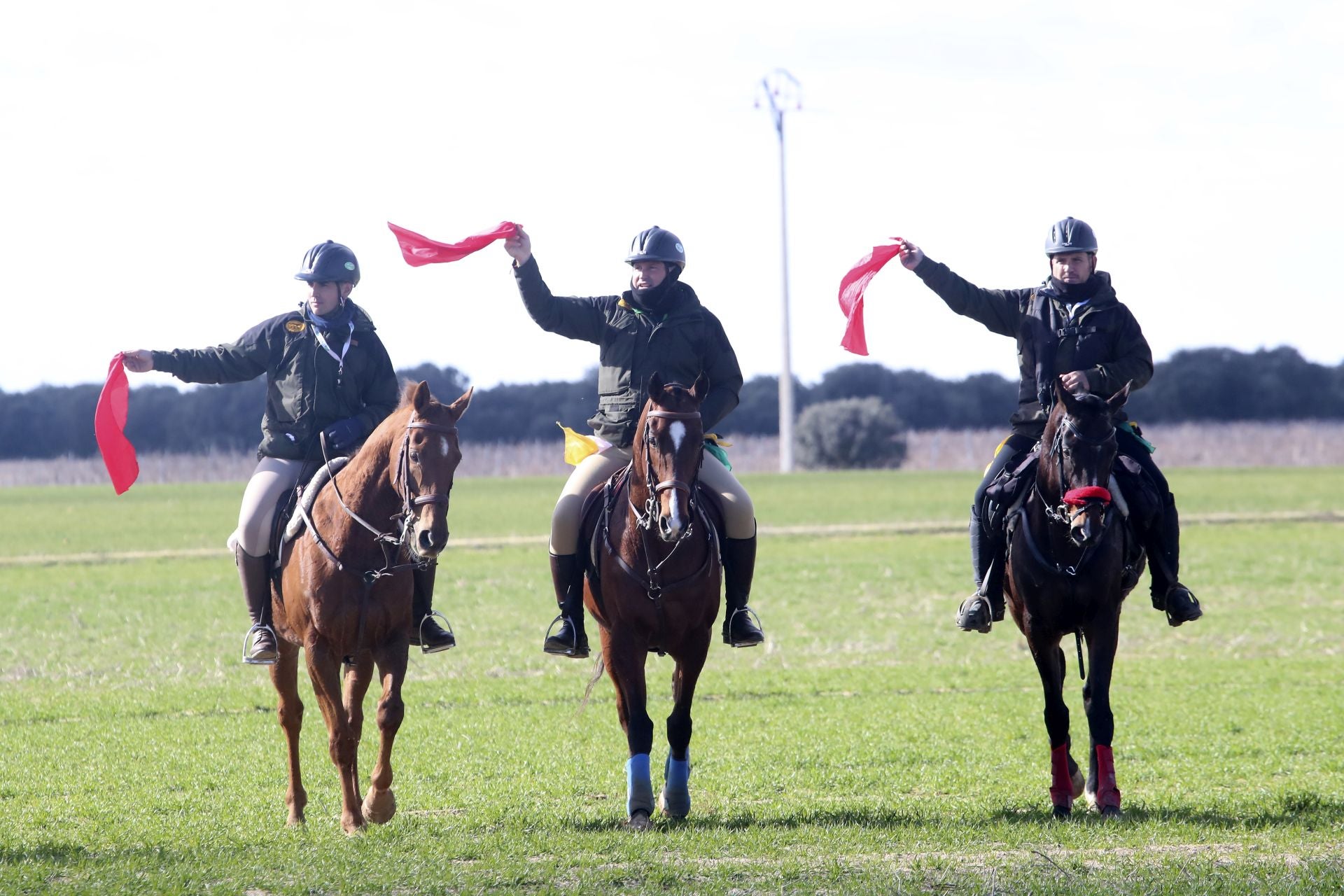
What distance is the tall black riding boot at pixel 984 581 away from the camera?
9688 mm

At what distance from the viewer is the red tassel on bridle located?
853 centimetres

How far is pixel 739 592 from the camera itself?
9.61 m

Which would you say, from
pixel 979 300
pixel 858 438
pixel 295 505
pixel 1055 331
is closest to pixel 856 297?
pixel 979 300

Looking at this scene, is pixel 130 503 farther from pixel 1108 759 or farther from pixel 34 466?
pixel 1108 759

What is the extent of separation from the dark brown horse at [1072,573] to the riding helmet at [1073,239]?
0.93 m

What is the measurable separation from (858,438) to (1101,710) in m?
70.3

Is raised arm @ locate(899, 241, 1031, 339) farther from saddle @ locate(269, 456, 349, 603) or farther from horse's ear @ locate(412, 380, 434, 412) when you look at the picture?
saddle @ locate(269, 456, 349, 603)

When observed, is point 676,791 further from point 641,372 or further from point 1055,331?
point 1055,331

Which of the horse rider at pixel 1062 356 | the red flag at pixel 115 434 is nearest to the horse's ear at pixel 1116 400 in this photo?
the horse rider at pixel 1062 356

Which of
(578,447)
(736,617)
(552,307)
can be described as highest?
(552,307)

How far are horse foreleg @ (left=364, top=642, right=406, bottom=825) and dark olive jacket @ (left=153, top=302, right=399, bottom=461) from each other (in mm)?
1623

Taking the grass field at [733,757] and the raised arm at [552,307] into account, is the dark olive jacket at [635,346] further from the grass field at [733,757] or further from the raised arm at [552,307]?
the grass field at [733,757]

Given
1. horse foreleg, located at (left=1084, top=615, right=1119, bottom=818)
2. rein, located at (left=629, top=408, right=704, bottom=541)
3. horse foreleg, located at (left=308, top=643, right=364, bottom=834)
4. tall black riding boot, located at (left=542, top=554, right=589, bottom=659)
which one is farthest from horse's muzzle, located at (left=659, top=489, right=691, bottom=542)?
horse foreleg, located at (left=1084, top=615, right=1119, bottom=818)

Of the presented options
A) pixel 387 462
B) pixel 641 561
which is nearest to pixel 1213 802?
pixel 641 561
